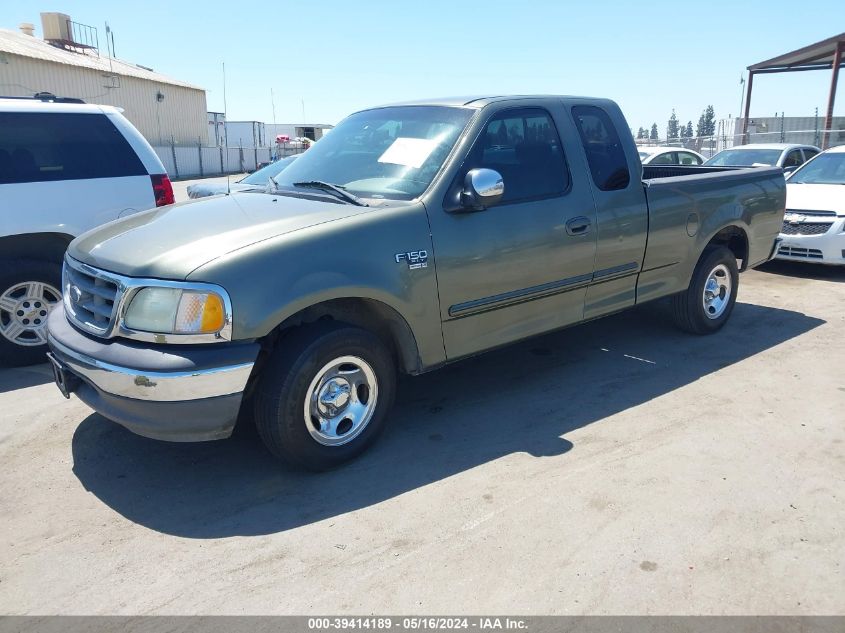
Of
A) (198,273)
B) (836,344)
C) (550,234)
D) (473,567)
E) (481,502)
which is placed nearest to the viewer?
(473,567)

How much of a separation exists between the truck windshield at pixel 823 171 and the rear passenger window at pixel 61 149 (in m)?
8.96

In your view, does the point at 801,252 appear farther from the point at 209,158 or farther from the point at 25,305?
the point at 209,158

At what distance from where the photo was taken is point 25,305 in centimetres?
558

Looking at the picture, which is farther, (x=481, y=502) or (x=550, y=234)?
(x=550, y=234)

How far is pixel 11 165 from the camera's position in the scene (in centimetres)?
538

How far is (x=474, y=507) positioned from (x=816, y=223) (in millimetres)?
7295

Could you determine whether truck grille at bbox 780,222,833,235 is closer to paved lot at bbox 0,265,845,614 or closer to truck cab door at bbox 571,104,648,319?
paved lot at bbox 0,265,845,614

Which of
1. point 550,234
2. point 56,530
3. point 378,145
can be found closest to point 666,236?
point 550,234

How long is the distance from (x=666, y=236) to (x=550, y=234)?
141cm

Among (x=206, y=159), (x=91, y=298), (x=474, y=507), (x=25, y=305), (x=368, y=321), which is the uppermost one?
(x=206, y=159)

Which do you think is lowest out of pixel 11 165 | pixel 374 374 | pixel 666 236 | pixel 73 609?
pixel 73 609

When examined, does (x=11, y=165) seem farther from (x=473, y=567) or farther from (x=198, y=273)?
(x=473, y=567)

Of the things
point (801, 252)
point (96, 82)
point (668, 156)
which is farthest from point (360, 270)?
point (96, 82)

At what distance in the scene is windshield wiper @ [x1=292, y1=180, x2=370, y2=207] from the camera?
396cm
